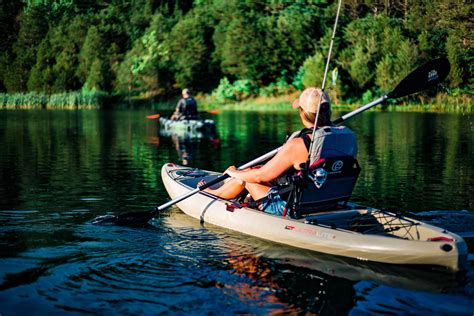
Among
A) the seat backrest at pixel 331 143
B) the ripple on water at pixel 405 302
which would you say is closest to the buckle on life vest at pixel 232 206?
the seat backrest at pixel 331 143

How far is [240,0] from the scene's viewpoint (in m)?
66.9

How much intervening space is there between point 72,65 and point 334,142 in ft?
217

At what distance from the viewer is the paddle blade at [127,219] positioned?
8.08 metres

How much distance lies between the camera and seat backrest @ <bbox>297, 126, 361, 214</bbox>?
6.59 metres

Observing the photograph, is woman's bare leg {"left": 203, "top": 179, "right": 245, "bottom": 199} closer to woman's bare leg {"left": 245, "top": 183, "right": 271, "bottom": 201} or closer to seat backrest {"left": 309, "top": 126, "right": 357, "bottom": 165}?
woman's bare leg {"left": 245, "top": 183, "right": 271, "bottom": 201}

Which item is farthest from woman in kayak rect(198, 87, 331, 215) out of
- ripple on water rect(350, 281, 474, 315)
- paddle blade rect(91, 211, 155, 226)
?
ripple on water rect(350, 281, 474, 315)

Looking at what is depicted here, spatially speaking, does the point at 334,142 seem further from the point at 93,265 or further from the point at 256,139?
the point at 256,139

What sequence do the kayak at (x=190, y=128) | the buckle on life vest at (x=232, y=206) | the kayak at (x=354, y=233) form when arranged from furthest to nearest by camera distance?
the kayak at (x=190, y=128), the buckle on life vest at (x=232, y=206), the kayak at (x=354, y=233)

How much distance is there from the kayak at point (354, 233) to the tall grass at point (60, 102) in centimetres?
4591

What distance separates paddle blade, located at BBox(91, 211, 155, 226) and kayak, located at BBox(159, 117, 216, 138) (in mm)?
15610

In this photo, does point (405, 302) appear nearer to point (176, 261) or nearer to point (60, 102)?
point (176, 261)

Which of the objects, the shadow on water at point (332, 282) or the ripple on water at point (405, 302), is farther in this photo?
the shadow on water at point (332, 282)

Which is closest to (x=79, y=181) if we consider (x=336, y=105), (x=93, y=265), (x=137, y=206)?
(x=137, y=206)

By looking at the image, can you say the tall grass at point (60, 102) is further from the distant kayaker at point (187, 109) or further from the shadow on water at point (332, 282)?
the shadow on water at point (332, 282)
